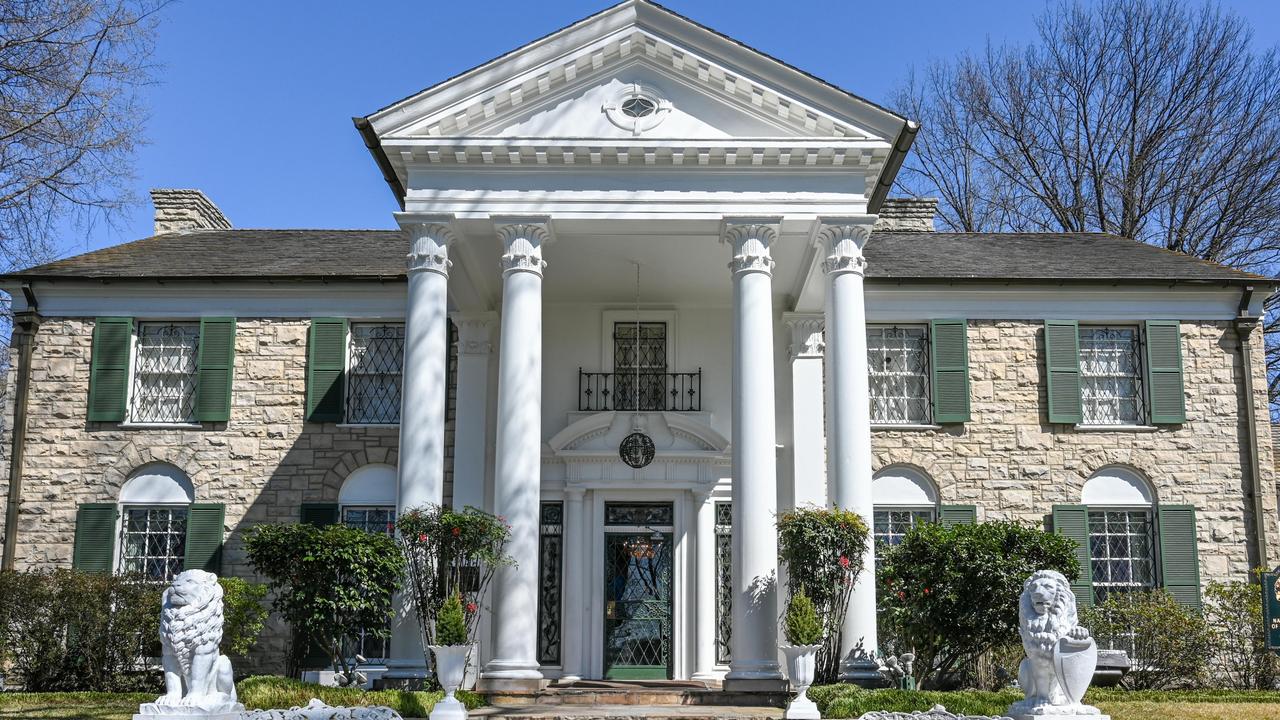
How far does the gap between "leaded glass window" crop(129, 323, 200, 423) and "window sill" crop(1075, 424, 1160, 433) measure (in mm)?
Answer: 13183

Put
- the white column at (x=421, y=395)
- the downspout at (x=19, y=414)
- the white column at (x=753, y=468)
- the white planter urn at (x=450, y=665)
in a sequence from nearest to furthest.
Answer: the white planter urn at (x=450, y=665) → the white column at (x=753, y=468) → the white column at (x=421, y=395) → the downspout at (x=19, y=414)

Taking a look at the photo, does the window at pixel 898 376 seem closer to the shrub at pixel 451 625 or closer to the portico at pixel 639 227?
the portico at pixel 639 227

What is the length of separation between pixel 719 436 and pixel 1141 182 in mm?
14543

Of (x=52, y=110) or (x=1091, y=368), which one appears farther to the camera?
(x=1091, y=368)

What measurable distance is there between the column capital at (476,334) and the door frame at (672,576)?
274cm

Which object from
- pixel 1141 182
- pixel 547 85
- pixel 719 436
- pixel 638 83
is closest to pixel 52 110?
pixel 547 85

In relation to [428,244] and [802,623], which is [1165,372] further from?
[428,244]

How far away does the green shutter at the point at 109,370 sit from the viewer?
18109 millimetres

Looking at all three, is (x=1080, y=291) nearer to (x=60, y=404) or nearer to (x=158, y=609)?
(x=158, y=609)

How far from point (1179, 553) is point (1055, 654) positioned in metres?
9.69

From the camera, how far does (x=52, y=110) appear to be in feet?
44.7

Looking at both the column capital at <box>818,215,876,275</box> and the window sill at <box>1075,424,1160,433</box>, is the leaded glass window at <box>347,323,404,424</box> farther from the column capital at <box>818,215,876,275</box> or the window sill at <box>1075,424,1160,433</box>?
the window sill at <box>1075,424,1160,433</box>

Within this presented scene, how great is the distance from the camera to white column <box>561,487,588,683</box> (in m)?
16.7

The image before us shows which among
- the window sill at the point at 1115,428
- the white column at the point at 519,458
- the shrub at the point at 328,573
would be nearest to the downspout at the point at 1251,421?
the window sill at the point at 1115,428
